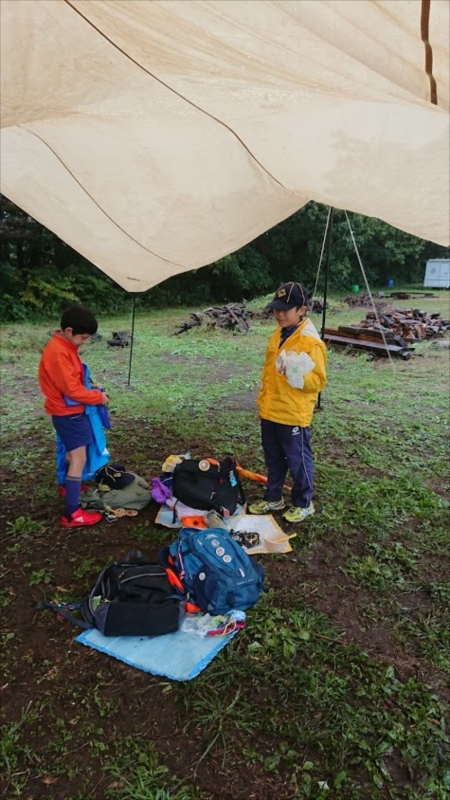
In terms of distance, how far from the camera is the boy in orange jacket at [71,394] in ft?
10.3

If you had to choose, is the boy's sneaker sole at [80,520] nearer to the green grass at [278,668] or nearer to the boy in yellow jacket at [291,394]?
the green grass at [278,668]

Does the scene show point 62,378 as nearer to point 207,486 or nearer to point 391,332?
point 207,486

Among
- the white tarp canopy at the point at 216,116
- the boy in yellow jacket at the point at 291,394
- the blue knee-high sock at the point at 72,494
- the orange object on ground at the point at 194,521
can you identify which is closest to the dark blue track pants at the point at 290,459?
the boy in yellow jacket at the point at 291,394

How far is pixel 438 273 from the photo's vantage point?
26.2 meters

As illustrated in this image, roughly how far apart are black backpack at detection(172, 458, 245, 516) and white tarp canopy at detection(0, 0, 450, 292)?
2.02 m

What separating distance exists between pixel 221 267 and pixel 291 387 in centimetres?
1790

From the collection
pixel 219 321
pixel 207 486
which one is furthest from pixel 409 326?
pixel 207 486

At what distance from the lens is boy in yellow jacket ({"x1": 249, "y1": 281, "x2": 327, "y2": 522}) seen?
3.11 metres

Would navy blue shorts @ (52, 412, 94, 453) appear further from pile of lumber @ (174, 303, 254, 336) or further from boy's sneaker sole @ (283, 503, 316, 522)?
pile of lumber @ (174, 303, 254, 336)

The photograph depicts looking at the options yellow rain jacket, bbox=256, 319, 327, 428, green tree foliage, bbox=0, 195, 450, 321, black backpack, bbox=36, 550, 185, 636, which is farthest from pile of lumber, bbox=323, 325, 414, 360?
green tree foliage, bbox=0, 195, 450, 321

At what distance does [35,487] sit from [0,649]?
1.77 m

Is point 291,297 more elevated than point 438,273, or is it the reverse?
point 438,273

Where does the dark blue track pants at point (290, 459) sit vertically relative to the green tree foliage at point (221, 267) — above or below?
below

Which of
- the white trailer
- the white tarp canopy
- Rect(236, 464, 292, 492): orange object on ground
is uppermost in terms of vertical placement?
the white trailer
